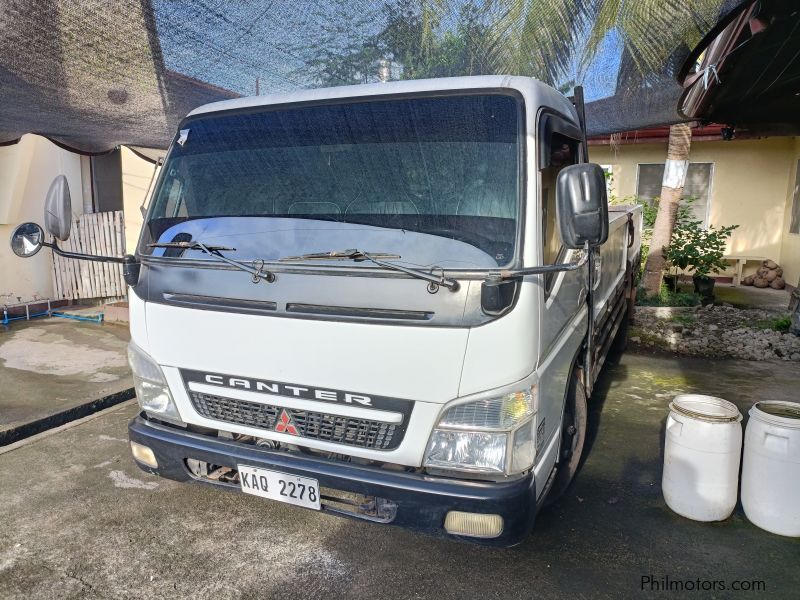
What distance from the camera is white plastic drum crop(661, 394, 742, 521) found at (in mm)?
2984

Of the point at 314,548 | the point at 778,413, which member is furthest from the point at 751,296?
the point at 314,548

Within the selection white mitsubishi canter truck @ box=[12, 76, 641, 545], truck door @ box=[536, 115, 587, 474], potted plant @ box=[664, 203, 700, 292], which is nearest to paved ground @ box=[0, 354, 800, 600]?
white mitsubishi canter truck @ box=[12, 76, 641, 545]

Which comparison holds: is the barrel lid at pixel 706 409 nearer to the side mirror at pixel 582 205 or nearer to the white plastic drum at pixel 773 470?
the white plastic drum at pixel 773 470

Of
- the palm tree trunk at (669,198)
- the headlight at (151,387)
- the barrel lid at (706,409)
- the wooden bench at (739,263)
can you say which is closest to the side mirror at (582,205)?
the barrel lid at (706,409)

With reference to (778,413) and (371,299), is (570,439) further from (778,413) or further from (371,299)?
(371,299)

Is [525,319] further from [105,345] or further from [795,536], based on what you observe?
[105,345]

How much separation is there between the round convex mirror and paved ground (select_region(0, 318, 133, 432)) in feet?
6.02

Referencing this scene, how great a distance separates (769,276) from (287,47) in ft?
31.7

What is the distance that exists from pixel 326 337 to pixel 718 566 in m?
2.18

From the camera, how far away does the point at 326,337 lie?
2.39 meters

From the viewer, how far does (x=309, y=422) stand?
2486mm

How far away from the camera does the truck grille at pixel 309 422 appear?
238 centimetres

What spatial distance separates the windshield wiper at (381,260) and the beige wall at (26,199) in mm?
6727

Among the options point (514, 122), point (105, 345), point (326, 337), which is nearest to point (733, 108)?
point (514, 122)
